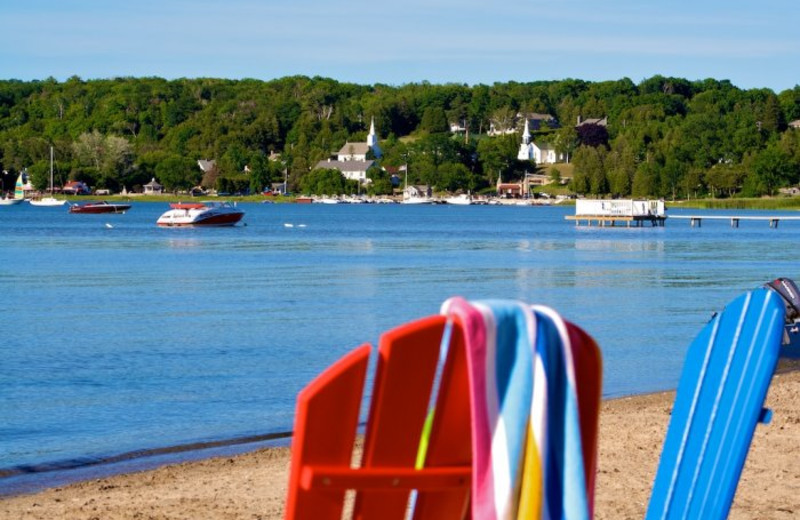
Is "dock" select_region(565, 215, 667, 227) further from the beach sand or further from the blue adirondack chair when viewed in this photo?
the blue adirondack chair

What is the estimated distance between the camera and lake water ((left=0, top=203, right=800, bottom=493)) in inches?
618

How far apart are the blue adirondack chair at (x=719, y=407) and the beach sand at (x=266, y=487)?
391 centimetres

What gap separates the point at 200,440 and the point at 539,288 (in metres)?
27.1

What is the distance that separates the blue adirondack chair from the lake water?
27.6 ft

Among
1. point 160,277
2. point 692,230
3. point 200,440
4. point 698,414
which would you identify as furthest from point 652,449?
point 692,230

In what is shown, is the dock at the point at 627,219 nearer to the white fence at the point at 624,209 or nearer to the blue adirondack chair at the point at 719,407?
the white fence at the point at 624,209

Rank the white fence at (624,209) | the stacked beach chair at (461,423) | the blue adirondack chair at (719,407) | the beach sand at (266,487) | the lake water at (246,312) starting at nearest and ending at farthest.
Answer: the stacked beach chair at (461,423) → the blue adirondack chair at (719,407) → the beach sand at (266,487) → the lake water at (246,312) → the white fence at (624,209)

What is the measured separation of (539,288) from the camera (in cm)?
4025

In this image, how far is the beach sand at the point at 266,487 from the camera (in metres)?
9.30

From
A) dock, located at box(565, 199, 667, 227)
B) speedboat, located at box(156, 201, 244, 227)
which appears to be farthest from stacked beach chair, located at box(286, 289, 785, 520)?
dock, located at box(565, 199, 667, 227)

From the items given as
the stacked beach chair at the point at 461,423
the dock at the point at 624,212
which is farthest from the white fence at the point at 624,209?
the stacked beach chair at the point at 461,423

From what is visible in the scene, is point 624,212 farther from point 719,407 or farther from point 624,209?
point 719,407

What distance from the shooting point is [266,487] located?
10328mm

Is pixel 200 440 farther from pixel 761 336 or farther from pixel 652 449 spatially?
pixel 761 336
